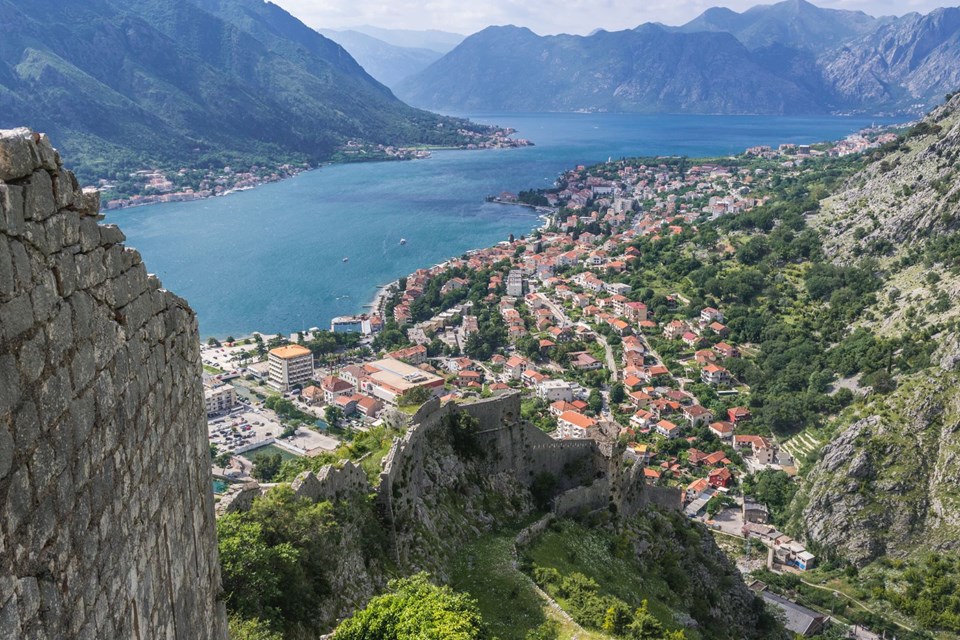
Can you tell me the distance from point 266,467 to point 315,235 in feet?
203

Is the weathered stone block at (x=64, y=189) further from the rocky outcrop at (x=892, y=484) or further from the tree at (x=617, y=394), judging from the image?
the tree at (x=617, y=394)

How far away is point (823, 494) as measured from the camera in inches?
1560

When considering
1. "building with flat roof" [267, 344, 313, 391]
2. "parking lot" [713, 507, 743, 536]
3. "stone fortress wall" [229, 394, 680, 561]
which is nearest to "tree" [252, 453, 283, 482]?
"stone fortress wall" [229, 394, 680, 561]

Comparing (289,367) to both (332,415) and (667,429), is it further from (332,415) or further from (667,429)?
(667,429)

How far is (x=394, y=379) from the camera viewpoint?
164 feet

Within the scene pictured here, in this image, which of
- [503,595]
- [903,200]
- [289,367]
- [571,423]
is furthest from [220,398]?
[903,200]

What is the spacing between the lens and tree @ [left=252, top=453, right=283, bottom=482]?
3341cm

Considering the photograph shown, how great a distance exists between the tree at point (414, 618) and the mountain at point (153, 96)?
365 feet

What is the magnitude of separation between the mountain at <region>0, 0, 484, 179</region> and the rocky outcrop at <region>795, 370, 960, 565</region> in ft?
339

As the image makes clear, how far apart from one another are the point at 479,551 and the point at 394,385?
31.9 m

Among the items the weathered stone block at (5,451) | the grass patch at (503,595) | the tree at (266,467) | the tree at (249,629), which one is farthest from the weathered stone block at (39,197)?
the tree at (266,467)

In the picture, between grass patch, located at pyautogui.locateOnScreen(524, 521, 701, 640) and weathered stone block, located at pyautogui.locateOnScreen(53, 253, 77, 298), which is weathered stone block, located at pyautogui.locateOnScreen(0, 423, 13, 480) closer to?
weathered stone block, located at pyautogui.locateOnScreen(53, 253, 77, 298)

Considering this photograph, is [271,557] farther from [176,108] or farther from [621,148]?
[621,148]

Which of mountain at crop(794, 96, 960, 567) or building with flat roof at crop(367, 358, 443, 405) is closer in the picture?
mountain at crop(794, 96, 960, 567)
